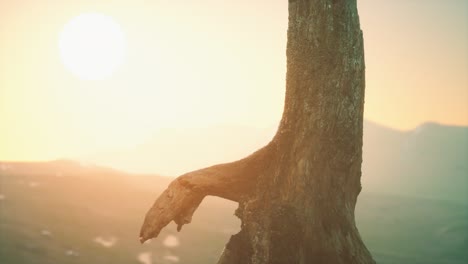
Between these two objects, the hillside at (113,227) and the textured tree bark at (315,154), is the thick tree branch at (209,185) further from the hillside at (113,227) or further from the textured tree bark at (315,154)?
the hillside at (113,227)

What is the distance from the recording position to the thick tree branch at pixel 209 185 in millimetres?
10352

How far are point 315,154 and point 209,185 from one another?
9.34ft

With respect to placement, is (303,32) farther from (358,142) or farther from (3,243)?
(3,243)

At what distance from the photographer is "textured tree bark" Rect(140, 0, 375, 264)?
9.16 metres

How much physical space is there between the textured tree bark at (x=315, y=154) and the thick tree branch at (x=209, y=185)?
73cm

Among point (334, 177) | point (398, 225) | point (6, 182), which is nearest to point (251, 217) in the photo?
point (334, 177)

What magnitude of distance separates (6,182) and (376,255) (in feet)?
318

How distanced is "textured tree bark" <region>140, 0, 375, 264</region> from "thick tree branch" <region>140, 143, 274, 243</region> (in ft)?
2.41

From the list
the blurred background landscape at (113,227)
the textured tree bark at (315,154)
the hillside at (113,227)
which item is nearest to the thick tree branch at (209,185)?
the textured tree bark at (315,154)

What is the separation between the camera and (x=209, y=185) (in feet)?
34.7

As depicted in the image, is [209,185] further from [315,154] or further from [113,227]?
[113,227]

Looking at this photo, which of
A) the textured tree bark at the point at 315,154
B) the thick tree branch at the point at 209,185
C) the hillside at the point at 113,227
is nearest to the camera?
the textured tree bark at the point at 315,154

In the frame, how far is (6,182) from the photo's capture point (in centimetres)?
10312

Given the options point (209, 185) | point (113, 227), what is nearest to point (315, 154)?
point (209, 185)
